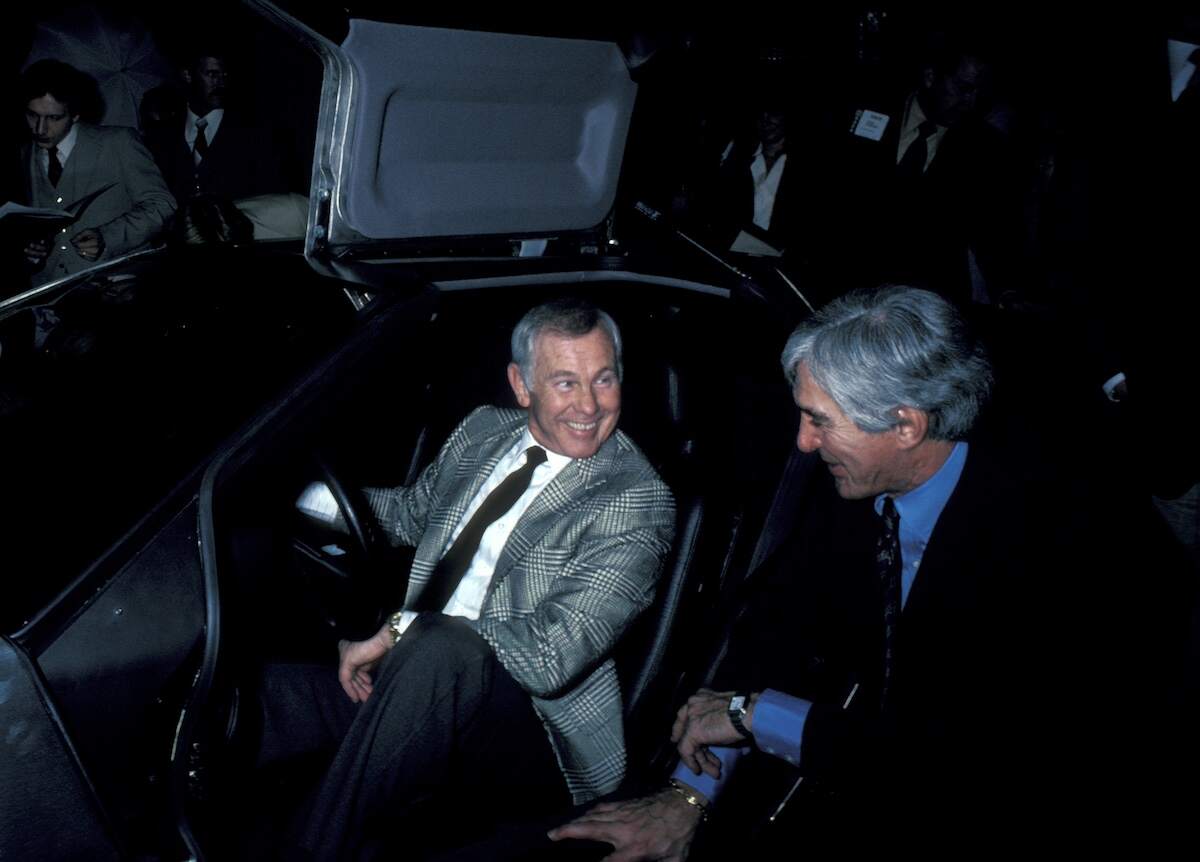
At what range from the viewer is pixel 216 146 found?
4.81m

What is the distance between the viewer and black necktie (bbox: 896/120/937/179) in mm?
4961

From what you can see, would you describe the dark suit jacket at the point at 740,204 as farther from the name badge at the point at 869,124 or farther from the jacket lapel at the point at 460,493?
the jacket lapel at the point at 460,493

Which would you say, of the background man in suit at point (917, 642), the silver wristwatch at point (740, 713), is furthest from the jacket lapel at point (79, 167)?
the silver wristwatch at point (740, 713)

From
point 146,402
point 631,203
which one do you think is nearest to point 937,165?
point 631,203

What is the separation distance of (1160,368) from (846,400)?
103 inches

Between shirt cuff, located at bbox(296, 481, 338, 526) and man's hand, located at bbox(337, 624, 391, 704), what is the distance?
0.35 m

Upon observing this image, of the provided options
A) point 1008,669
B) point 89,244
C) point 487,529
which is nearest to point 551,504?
point 487,529

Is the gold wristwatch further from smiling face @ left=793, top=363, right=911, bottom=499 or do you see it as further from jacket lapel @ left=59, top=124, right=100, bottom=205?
jacket lapel @ left=59, top=124, right=100, bottom=205

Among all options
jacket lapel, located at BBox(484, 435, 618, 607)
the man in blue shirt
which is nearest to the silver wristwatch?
the man in blue shirt

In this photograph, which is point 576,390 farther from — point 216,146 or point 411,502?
point 216,146

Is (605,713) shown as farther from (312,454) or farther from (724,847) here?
(312,454)

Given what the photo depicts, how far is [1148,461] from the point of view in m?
3.75

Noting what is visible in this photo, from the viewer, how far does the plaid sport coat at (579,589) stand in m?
1.95

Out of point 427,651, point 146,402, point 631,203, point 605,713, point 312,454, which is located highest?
point 631,203
